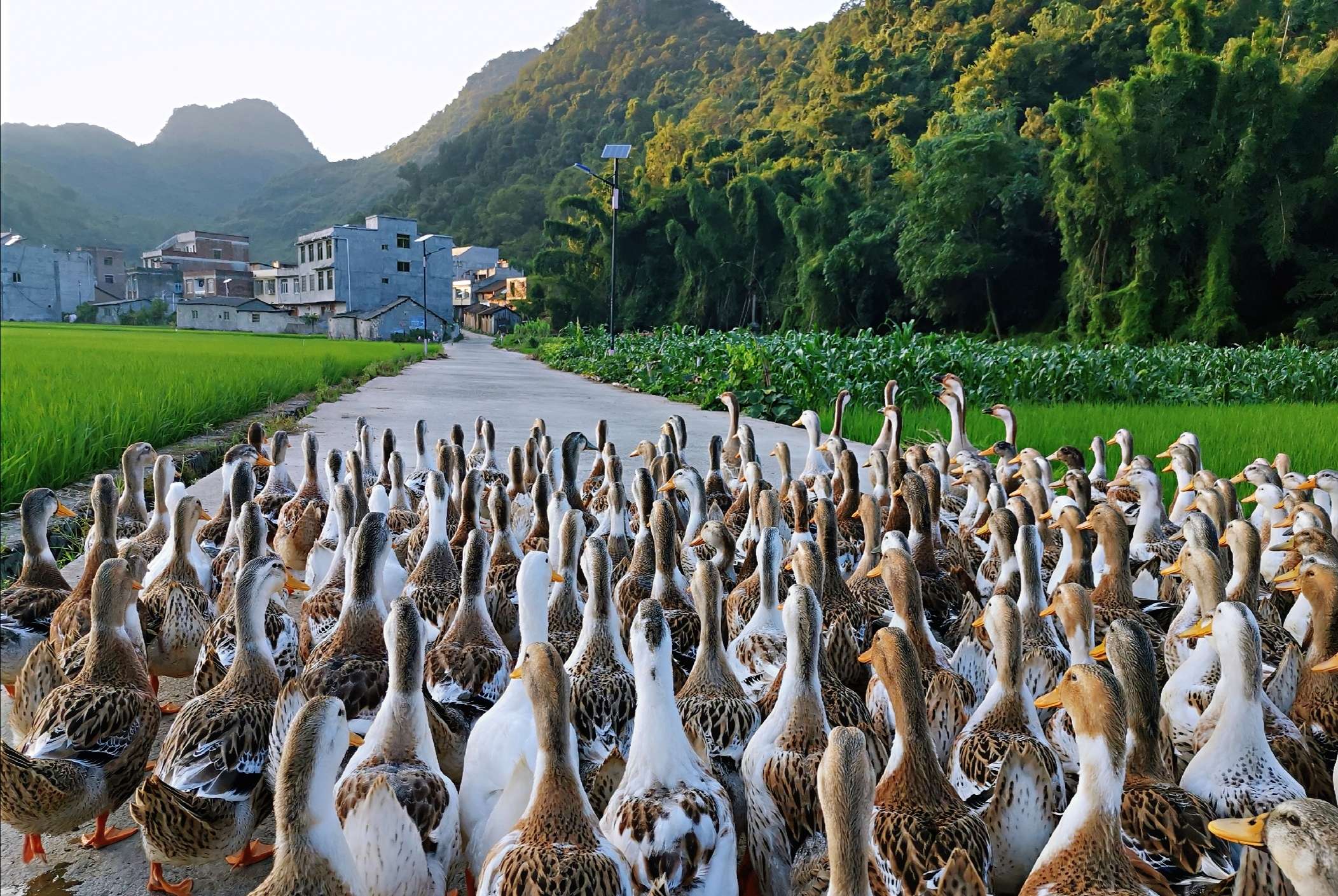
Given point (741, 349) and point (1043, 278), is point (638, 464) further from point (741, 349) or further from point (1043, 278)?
point (1043, 278)

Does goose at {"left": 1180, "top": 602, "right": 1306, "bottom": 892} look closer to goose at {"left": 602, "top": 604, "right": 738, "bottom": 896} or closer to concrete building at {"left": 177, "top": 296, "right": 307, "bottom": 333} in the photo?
goose at {"left": 602, "top": 604, "right": 738, "bottom": 896}

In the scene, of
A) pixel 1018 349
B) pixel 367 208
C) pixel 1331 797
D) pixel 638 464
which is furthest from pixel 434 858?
pixel 367 208

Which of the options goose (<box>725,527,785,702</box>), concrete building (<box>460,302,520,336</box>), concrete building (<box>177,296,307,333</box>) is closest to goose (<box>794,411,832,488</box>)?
goose (<box>725,527,785,702</box>)

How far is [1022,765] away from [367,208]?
114 m

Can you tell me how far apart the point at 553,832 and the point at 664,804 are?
13.4 inches

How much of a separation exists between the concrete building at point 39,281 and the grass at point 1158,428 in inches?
2490

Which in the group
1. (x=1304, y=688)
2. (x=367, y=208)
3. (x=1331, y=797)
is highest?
(x=367, y=208)

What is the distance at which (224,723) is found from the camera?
3010 millimetres

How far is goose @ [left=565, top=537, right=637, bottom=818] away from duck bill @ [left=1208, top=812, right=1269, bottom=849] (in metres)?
1.70

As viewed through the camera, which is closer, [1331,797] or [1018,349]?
[1331,797]

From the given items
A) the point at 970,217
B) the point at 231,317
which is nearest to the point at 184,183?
the point at 231,317

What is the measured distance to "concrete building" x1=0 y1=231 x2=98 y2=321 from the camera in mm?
58500

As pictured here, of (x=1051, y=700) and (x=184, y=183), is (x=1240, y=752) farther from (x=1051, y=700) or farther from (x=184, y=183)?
(x=184, y=183)

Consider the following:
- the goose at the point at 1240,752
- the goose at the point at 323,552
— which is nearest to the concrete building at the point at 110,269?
the goose at the point at 323,552
